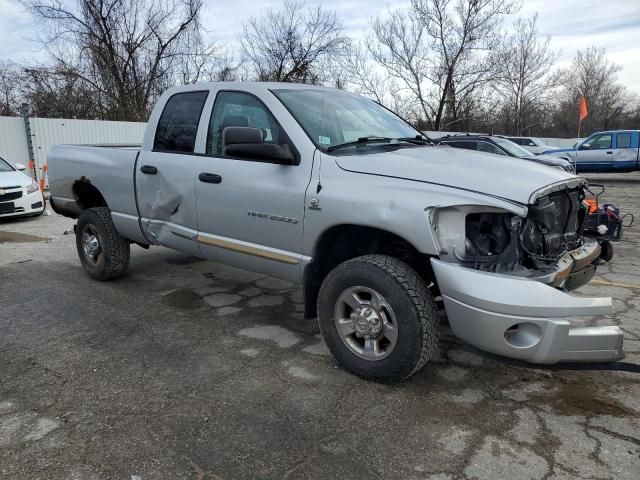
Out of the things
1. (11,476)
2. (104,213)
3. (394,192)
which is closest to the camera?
(11,476)

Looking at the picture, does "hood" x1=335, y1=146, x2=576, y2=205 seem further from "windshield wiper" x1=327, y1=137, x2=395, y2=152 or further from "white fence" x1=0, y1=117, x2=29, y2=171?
"white fence" x1=0, y1=117, x2=29, y2=171

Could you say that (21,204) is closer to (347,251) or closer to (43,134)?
(43,134)

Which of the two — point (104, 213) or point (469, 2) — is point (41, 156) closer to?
point (104, 213)

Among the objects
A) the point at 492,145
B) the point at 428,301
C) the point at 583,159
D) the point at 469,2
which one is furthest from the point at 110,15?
the point at 428,301

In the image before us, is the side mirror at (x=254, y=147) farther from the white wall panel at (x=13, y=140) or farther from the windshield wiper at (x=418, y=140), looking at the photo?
the white wall panel at (x=13, y=140)

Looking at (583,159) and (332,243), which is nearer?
(332,243)

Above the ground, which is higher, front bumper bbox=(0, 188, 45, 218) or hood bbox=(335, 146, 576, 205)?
hood bbox=(335, 146, 576, 205)

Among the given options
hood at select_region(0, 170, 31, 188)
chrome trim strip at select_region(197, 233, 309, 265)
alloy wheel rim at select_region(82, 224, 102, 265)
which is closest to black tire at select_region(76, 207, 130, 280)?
alloy wheel rim at select_region(82, 224, 102, 265)

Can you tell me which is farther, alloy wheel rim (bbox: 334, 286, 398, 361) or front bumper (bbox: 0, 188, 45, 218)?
front bumper (bbox: 0, 188, 45, 218)

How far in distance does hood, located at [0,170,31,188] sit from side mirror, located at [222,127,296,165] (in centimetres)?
792

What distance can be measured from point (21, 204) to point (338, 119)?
8137 millimetres

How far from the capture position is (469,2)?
2556cm

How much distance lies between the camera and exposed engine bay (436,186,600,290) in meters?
2.80

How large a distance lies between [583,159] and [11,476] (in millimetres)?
20755
